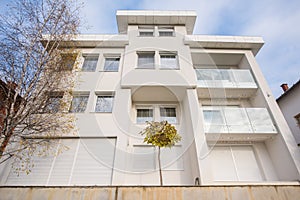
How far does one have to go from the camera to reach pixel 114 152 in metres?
7.13

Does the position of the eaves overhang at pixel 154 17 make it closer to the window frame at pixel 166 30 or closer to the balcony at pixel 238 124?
the window frame at pixel 166 30

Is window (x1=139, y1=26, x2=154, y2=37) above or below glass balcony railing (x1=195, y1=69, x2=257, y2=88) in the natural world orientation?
above

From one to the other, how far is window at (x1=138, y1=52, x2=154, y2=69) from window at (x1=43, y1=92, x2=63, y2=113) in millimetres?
5068

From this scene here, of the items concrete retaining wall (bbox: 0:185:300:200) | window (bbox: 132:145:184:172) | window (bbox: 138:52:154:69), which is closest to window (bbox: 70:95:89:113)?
→ window (bbox: 132:145:184:172)

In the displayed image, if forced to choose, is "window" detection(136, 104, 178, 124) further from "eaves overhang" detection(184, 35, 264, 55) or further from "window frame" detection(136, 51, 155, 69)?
"eaves overhang" detection(184, 35, 264, 55)

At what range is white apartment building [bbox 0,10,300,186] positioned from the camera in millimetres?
6898

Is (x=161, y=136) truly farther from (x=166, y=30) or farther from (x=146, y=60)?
(x=166, y=30)

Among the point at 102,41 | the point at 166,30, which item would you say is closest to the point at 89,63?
the point at 102,41

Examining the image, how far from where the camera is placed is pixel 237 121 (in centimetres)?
812

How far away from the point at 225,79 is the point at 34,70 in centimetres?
977

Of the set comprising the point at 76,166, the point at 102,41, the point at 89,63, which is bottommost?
the point at 76,166

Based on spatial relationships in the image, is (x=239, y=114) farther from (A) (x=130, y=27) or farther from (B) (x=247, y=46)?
(A) (x=130, y=27)

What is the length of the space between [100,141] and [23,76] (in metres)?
3.97

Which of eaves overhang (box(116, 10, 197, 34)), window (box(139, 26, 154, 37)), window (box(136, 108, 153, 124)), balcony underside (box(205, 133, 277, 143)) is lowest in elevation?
balcony underside (box(205, 133, 277, 143))
